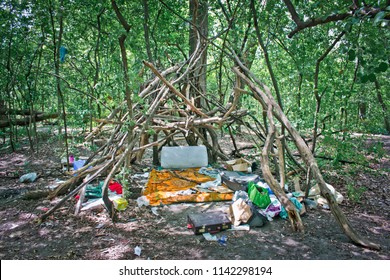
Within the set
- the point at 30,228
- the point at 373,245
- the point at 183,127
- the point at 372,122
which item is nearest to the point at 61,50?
the point at 183,127

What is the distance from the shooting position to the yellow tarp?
167 inches

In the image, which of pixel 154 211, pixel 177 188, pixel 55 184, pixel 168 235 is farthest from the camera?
pixel 55 184

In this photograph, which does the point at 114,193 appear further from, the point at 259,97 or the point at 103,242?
the point at 259,97

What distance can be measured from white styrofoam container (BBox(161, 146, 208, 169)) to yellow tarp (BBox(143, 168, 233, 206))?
0.63 ft

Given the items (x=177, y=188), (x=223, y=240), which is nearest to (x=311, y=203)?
(x=223, y=240)

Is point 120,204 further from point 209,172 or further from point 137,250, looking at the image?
point 209,172

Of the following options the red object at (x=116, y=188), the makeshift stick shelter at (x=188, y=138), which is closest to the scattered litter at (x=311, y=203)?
the makeshift stick shelter at (x=188, y=138)

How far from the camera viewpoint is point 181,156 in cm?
588

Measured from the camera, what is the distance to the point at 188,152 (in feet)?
19.3

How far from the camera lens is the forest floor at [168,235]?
279 centimetres

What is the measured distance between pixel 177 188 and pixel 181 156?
1252 millimetres

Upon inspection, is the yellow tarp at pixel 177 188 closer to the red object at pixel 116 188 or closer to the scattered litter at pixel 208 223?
the red object at pixel 116 188

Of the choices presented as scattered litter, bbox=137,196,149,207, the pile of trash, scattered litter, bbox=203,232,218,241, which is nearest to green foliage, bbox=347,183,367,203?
the pile of trash

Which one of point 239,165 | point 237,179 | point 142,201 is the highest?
point 239,165
